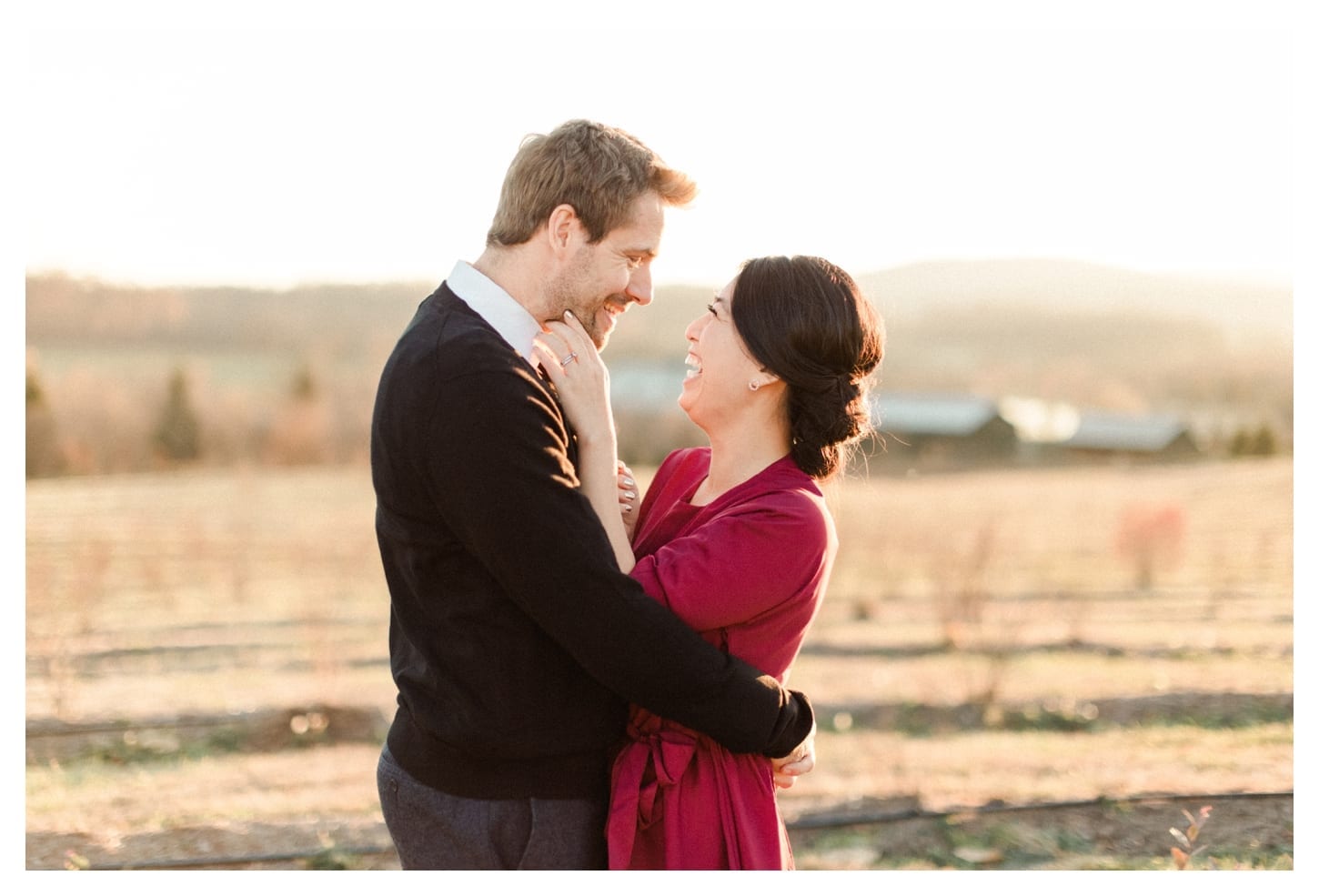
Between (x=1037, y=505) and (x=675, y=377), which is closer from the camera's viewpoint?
(x=675, y=377)

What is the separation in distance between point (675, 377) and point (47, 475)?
21.9 feet

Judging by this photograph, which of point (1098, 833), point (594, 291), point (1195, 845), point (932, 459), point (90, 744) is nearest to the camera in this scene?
point (594, 291)

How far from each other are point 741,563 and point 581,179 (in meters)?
0.81

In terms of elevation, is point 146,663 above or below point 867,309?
below

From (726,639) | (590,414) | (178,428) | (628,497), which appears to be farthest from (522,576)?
(178,428)

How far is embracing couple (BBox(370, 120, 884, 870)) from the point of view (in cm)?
201

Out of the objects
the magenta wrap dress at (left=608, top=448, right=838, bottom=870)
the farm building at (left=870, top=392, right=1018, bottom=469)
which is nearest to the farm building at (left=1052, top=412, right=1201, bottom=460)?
the farm building at (left=870, top=392, right=1018, bottom=469)

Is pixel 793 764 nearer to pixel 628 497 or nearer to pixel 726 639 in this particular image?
pixel 726 639

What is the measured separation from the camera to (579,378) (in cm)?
220

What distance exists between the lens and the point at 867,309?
245 centimetres

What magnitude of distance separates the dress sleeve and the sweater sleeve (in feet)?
0.37

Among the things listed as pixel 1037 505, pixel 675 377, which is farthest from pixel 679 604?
pixel 1037 505

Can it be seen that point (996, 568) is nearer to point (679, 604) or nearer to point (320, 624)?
point (320, 624)

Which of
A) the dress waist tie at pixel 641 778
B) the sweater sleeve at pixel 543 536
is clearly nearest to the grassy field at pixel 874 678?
the dress waist tie at pixel 641 778
